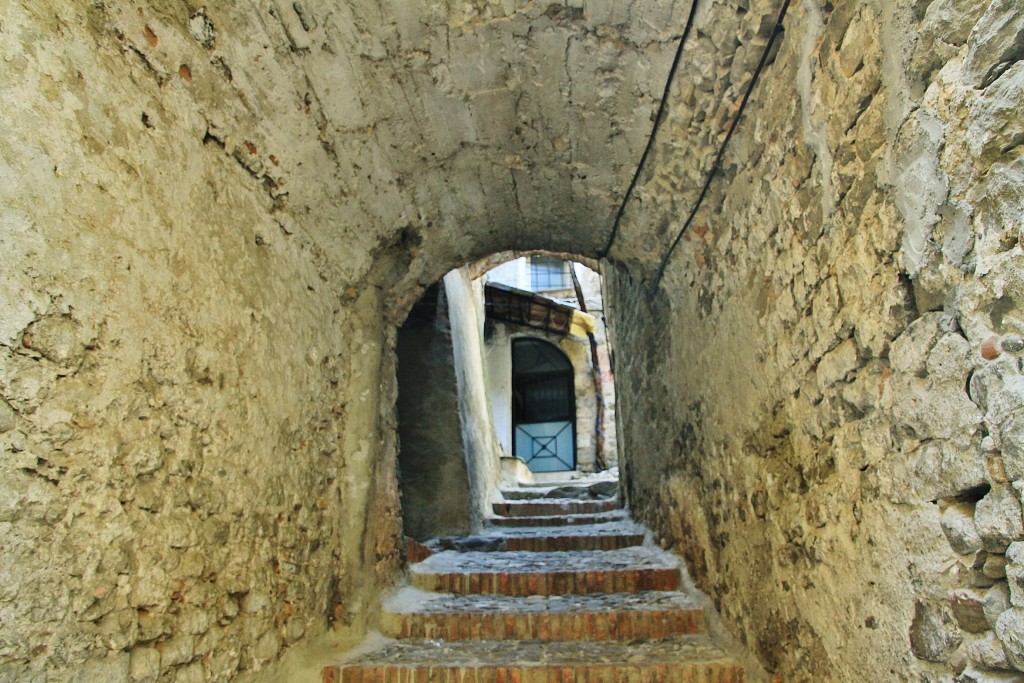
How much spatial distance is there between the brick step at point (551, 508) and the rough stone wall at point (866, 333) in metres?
2.89

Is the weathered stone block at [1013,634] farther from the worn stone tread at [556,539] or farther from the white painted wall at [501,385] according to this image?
the white painted wall at [501,385]

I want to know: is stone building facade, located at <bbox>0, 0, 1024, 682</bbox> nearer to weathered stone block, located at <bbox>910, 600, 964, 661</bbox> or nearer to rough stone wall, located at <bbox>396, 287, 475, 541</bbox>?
weathered stone block, located at <bbox>910, 600, 964, 661</bbox>

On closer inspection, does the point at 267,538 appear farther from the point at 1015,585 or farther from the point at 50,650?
the point at 1015,585

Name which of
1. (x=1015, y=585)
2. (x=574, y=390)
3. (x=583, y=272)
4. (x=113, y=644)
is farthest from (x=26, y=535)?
(x=583, y=272)

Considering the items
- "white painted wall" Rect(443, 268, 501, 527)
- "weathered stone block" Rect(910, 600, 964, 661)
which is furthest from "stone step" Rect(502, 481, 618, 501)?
"weathered stone block" Rect(910, 600, 964, 661)

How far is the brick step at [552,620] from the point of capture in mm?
2686

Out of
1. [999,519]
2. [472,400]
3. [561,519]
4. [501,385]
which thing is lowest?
[561,519]

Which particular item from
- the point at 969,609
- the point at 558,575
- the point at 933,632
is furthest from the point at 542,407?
the point at 969,609

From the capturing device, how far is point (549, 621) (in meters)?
2.77

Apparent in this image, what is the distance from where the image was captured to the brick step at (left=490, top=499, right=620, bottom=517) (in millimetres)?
5426

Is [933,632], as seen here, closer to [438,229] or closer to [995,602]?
[995,602]

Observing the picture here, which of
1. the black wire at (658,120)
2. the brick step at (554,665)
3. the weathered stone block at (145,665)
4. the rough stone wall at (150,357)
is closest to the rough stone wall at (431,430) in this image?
the brick step at (554,665)

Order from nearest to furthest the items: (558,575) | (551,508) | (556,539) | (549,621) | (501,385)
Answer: (549,621) < (558,575) < (556,539) < (551,508) < (501,385)

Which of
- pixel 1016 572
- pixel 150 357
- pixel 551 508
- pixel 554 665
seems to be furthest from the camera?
pixel 551 508
